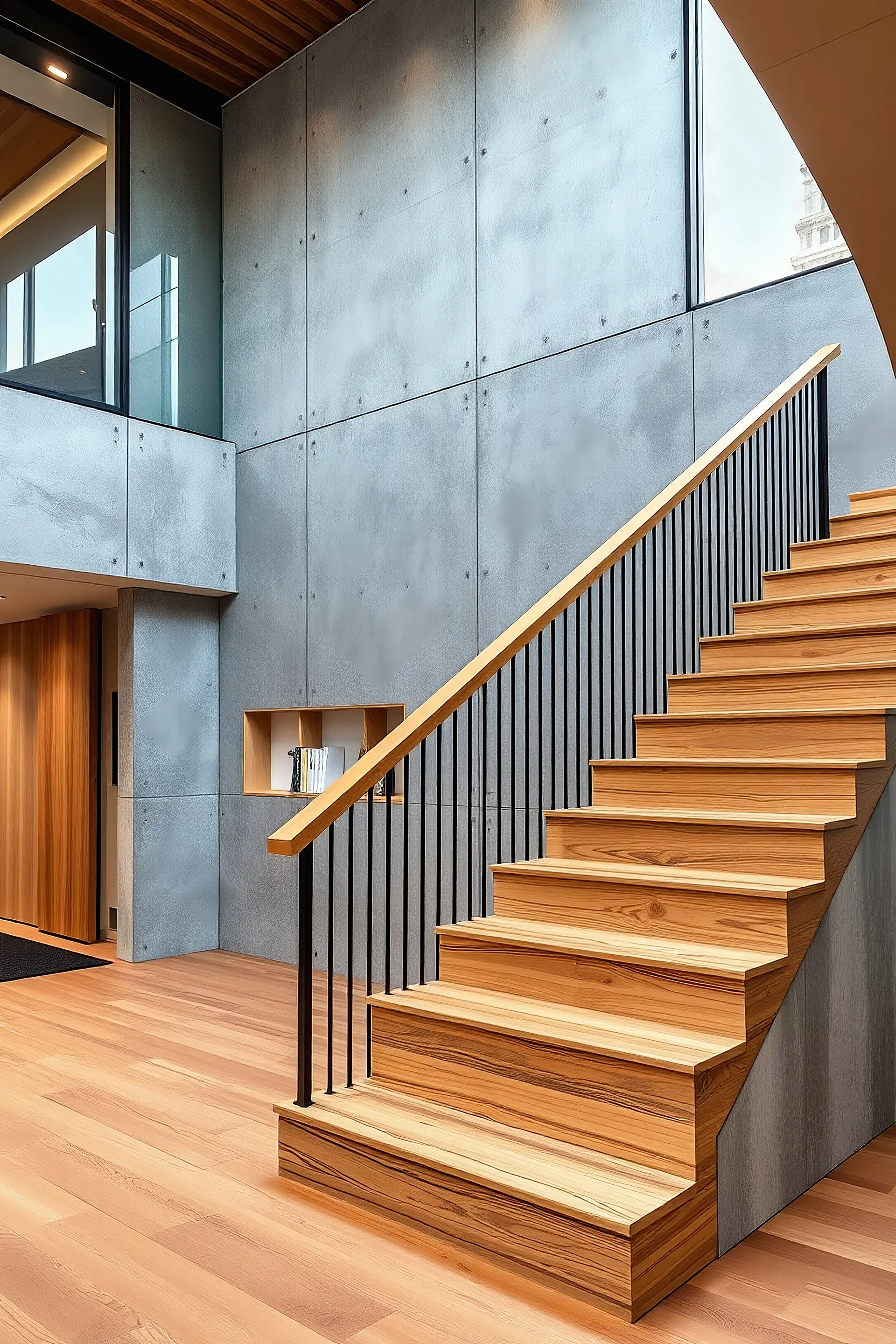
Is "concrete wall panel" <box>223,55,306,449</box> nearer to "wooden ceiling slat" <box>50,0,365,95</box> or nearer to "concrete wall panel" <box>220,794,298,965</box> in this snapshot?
"wooden ceiling slat" <box>50,0,365,95</box>

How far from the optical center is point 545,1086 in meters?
2.70

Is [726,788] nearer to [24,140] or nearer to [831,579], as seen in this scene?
[831,579]

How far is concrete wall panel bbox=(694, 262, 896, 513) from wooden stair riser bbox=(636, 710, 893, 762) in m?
1.34

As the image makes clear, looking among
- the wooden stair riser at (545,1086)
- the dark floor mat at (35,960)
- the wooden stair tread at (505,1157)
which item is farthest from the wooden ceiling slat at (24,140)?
the wooden stair tread at (505,1157)

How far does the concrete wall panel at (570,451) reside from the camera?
4832mm

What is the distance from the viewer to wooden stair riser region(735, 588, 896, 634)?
3879 millimetres

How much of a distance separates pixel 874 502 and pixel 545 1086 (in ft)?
8.93

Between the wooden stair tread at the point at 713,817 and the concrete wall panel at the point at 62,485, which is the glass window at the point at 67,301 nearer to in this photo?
the concrete wall panel at the point at 62,485

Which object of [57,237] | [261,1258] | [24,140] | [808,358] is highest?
[24,140]

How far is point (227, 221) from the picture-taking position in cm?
700

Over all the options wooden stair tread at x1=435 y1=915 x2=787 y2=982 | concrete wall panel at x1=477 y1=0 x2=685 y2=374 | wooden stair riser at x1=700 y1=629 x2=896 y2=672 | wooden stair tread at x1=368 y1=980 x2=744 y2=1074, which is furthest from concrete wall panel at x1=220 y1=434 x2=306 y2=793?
wooden stair tread at x1=368 y1=980 x2=744 y2=1074

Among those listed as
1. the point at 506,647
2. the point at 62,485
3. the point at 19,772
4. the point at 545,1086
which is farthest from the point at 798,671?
Answer: the point at 19,772

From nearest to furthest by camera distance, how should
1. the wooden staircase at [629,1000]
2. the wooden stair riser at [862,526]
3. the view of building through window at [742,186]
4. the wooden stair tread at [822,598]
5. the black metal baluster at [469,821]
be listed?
the wooden staircase at [629,1000]
the black metal baluster at [469,821]
the wooden stair tread at [822,598]
the wooden stair riser at [862,526]
the view of building through window at [742,186]

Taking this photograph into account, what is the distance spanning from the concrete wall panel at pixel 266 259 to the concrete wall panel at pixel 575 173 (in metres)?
1.43
